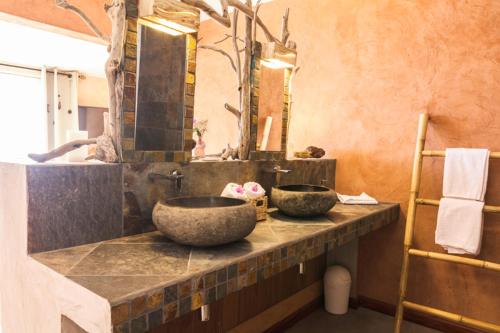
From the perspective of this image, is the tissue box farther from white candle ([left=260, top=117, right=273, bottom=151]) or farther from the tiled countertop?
white candle ([left=260, top=117, right=273, bottom=151])

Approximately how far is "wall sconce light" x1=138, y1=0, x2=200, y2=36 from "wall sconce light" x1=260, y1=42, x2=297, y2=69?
1.82ft

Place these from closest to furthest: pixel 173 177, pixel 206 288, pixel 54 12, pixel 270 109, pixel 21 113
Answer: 1. pixel 206 288
2. pixel 173 177
3. pixel 270 109
4. pixel 54 12
5. pixel 21 113

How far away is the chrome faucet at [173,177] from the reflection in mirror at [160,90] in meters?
0.13

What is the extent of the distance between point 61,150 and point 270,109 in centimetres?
115

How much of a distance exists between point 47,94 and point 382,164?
4.72 m

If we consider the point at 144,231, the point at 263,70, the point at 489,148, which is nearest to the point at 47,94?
the point at 263,70

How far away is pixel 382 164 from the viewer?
2133mm

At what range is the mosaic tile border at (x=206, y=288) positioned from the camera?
78cm

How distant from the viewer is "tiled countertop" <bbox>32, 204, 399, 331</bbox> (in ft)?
2.65

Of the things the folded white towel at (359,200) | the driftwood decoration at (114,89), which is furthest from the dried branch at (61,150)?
the folded white towel at (359,200)

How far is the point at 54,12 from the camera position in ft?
8.39

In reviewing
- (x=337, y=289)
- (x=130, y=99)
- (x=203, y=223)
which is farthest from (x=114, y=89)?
(x=337, y=289)

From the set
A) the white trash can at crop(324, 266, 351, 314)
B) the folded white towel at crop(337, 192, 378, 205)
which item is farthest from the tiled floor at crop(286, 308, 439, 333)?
the folded white towel at crop(337, 192, 378, 205)

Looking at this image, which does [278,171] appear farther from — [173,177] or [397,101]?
[397,101]
